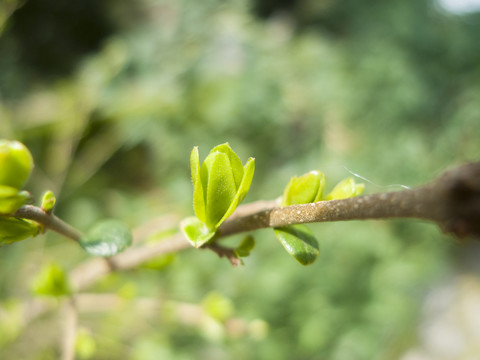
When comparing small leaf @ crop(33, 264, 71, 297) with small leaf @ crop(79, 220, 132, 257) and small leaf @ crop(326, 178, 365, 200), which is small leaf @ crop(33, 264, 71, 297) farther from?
small leaf @ crop(326, 178, 365, 200)

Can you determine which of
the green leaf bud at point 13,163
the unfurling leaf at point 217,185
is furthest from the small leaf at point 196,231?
the green leaf bud at point 13,163

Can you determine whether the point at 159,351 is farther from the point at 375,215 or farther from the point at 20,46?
the point at 20,46

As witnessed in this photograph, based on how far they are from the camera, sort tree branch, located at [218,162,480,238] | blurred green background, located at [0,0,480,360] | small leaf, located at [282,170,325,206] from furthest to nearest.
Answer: blurred green background, located at [0,0,480,360] → small leaf, located at [282,170,325,206] → tree branch, located at [218,162,480,238]

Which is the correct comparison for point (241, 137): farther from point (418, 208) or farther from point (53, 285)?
point (418, 208)

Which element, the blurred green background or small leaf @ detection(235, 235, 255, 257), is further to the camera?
the blurred green background

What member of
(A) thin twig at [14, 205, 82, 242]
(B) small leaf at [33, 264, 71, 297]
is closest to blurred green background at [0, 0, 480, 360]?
(B) small leaf at [33, 264, 71, 297]

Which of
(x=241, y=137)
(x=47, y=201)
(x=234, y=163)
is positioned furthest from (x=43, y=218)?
(x=241, y=137)
